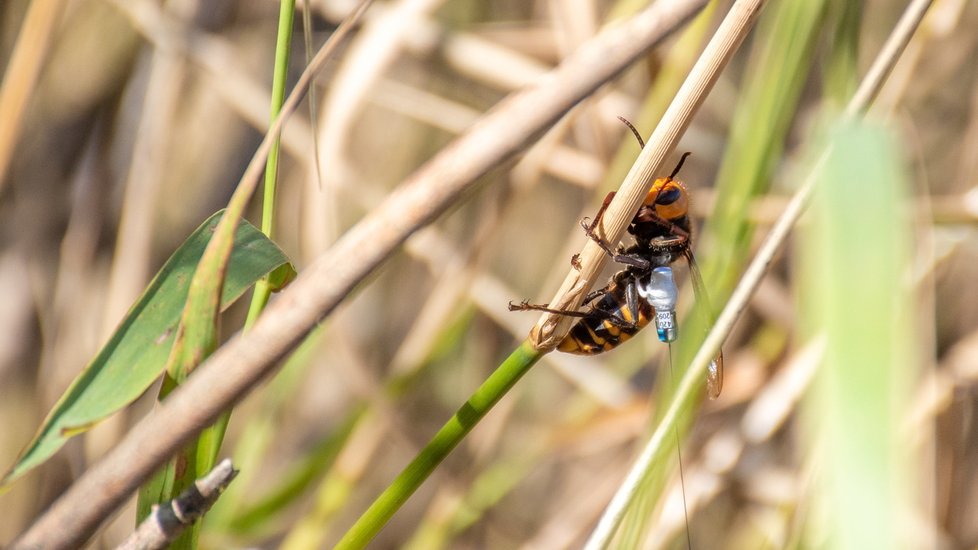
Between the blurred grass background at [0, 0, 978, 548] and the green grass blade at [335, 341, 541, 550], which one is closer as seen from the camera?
the green grass blade at [335, 341, 541, 550]

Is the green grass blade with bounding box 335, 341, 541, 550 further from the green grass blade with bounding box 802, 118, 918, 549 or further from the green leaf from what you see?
the green grass blade with bounding box 802, 118, 918, 549

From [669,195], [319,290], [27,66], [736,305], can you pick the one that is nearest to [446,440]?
[319,290]

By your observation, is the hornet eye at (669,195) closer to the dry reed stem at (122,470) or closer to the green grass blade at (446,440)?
the green grass blade at (446,440)

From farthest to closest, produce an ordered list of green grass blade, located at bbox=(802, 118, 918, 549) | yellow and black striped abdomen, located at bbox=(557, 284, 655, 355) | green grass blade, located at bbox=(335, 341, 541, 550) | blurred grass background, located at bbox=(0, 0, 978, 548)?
blurred grass background, located at bbox=(0, 0, 978, 548) < yellow and black striped abdomen, located at bbox=(557, 284, 655, 355) < green grass blade, located at bbox=(335, 341, 541, 550) < green grass blade, located at bbox=(802, 118, 918, 549)

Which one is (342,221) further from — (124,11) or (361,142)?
(124,11)

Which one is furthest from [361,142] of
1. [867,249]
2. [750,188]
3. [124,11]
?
[867,249]

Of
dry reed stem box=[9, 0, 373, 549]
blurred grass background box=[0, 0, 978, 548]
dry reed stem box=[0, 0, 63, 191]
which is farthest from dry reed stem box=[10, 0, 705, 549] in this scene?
dry reed stem box=[0, 0, 63, 191]
